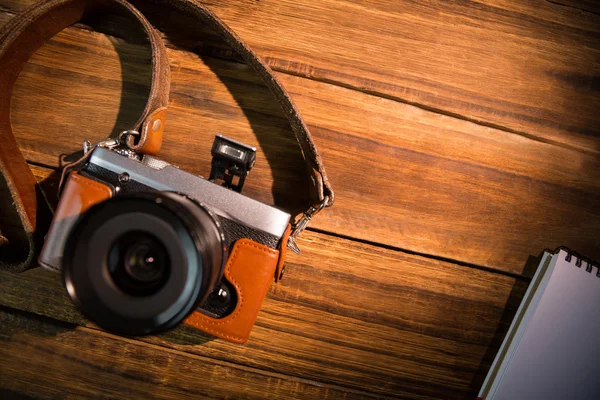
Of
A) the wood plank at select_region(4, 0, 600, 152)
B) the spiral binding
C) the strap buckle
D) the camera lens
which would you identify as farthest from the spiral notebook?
the camera lens

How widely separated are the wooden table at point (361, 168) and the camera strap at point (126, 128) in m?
0.02

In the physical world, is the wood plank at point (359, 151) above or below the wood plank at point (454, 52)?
below

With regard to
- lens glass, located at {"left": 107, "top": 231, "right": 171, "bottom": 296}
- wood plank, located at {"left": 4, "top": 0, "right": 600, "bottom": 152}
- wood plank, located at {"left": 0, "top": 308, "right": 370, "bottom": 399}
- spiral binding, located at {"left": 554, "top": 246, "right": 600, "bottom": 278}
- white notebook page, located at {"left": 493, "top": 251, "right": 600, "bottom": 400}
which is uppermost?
wood plank, located at {"left": 4, "top": 0, "right": 600, "bottom": 152}

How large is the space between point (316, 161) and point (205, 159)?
194 mm

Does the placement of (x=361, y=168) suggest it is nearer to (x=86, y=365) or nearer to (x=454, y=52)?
(x=454, y=52)

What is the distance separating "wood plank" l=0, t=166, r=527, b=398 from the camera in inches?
26.7

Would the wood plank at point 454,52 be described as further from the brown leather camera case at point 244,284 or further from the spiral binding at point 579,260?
the brown leather camera case at point 244,284

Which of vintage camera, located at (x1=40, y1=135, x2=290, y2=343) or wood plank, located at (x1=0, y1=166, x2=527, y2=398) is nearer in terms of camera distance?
vintage camera, located at (x1=40, y1=135, x2=290, y2=343)

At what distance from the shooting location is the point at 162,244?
432 mm

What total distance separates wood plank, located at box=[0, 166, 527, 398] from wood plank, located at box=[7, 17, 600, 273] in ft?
0.14

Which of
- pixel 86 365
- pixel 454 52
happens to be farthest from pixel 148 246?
pixel 454 52

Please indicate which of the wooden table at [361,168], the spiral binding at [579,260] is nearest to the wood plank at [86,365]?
the wooden table at [361,168]

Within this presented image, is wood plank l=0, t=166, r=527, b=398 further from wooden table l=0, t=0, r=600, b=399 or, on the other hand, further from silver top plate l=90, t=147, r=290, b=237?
silver top plate l=90, t=147, r=290, b=237

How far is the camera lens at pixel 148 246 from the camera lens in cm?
42
